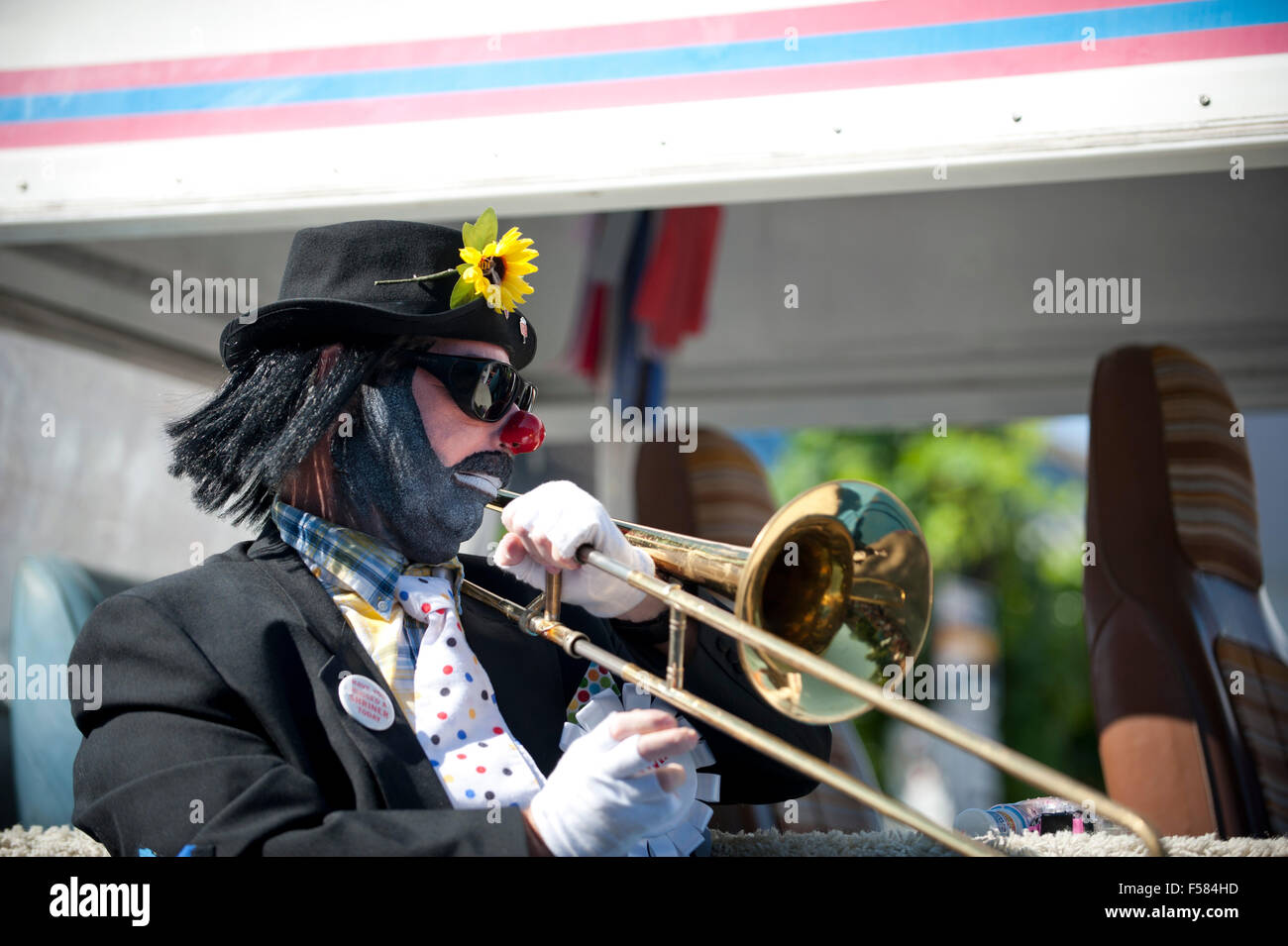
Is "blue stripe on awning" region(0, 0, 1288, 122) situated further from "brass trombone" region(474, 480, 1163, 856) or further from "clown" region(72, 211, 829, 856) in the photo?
"brass trombone" region(474, 480, 1163, 856)

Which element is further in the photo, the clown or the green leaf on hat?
the green leaf on hat

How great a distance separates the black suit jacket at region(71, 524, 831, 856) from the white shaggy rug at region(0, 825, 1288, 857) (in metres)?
0.19

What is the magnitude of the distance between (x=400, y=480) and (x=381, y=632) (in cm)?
27

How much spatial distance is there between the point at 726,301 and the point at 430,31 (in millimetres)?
3075

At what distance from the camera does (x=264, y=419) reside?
6.63 feet

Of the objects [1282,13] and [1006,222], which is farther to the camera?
[1006,222]

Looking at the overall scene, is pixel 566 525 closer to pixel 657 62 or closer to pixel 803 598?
pixel 803 598

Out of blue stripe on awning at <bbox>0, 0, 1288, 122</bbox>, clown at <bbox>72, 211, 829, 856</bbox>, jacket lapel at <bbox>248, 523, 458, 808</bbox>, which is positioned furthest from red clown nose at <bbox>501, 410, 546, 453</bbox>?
blue stripe on awning at <bbox>0, 0, 1288, 122</bbox>

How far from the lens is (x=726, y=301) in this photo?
5668 millimetres

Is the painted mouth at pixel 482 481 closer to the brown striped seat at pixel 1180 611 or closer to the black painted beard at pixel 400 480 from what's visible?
the black painted beard at pixel 400 480

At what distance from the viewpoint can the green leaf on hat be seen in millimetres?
2062

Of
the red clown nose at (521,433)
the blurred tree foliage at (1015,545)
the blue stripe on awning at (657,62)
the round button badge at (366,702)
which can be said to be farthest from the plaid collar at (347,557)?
the blurred tree foliage at (1015,545)

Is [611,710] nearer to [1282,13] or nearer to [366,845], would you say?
[366,845]
